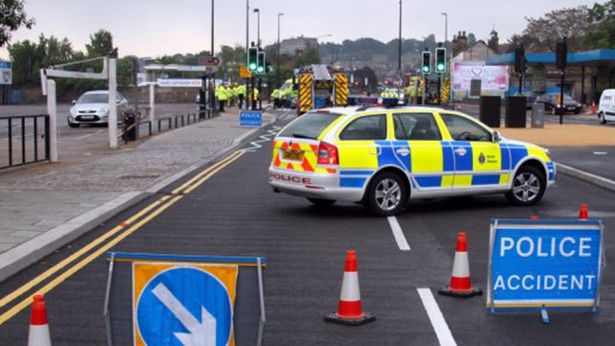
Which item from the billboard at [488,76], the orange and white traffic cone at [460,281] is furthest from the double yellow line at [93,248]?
the billboard at [488,76]

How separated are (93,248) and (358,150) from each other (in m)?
4.01

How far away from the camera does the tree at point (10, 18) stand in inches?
689

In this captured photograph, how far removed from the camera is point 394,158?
1221cm

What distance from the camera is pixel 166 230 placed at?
11.2 meters

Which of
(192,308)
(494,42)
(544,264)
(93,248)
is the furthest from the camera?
(494,42)

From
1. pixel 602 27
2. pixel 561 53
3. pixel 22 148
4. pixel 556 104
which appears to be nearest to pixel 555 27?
pixel 602 27

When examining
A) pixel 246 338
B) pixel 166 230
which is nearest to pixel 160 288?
pixel 246 338

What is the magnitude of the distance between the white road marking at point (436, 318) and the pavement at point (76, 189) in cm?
399

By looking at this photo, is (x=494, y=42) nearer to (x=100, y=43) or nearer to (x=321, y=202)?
(x=100, y=43)

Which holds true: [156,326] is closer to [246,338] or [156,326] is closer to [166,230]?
[246,338]

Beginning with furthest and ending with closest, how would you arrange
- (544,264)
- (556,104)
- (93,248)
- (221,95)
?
1. (556,104)
2. (221,95)
3. (93,248)
4. (544,264)

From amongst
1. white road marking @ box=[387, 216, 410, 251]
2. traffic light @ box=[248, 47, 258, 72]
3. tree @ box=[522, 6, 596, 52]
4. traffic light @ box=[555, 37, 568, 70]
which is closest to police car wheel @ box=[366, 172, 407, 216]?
white road marking @ box=[387, 216, 410, 251]

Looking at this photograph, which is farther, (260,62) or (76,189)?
(260,62)

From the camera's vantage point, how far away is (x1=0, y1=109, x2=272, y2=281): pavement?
988 centimetres
